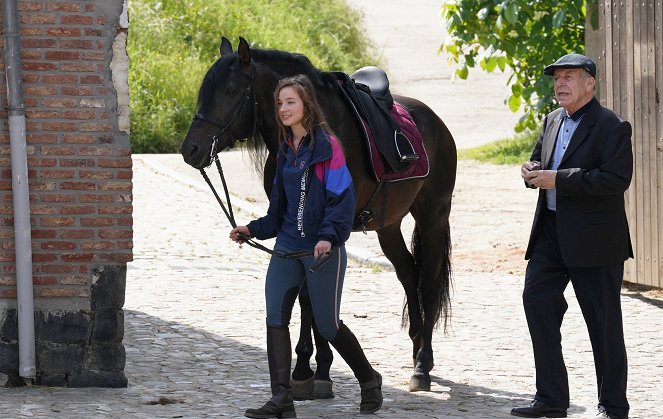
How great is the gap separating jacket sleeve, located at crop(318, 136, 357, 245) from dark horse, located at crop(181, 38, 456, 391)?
28.2 inches

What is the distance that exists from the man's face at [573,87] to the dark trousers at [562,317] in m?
0.58

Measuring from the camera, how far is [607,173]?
584cm

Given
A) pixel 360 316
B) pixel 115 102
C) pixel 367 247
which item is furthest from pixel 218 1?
pixel 115 102

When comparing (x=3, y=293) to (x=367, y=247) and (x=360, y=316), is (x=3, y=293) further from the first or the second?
(x=367, y=247)

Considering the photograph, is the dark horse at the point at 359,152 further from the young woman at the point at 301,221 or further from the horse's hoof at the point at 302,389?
the young woman at the point at 301,221

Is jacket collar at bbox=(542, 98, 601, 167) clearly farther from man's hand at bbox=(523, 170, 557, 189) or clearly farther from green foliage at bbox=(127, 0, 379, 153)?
green foliage at bbox=(127, 0, 379, 153)

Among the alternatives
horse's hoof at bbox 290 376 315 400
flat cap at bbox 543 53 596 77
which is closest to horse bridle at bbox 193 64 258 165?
horse's hoof at bbox 290 376 315 400

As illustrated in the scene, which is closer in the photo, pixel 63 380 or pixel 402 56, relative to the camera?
pixel 63 380

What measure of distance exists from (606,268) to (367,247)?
6.75 meters

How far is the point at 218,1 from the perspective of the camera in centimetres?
2498

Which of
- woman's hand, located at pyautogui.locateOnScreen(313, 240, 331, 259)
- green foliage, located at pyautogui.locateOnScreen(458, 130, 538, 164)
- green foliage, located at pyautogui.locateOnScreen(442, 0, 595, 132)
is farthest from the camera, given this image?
green foliage, located at pyautogui.locateOnScreen(458, 130, 538, 164)

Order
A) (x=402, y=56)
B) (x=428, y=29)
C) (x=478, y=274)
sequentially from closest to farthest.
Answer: (x=478, y=274) < (x=402, y=56) < (x=428, y=29)

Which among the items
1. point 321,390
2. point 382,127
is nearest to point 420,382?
point 321,390

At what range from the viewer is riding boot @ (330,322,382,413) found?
6148 mm
